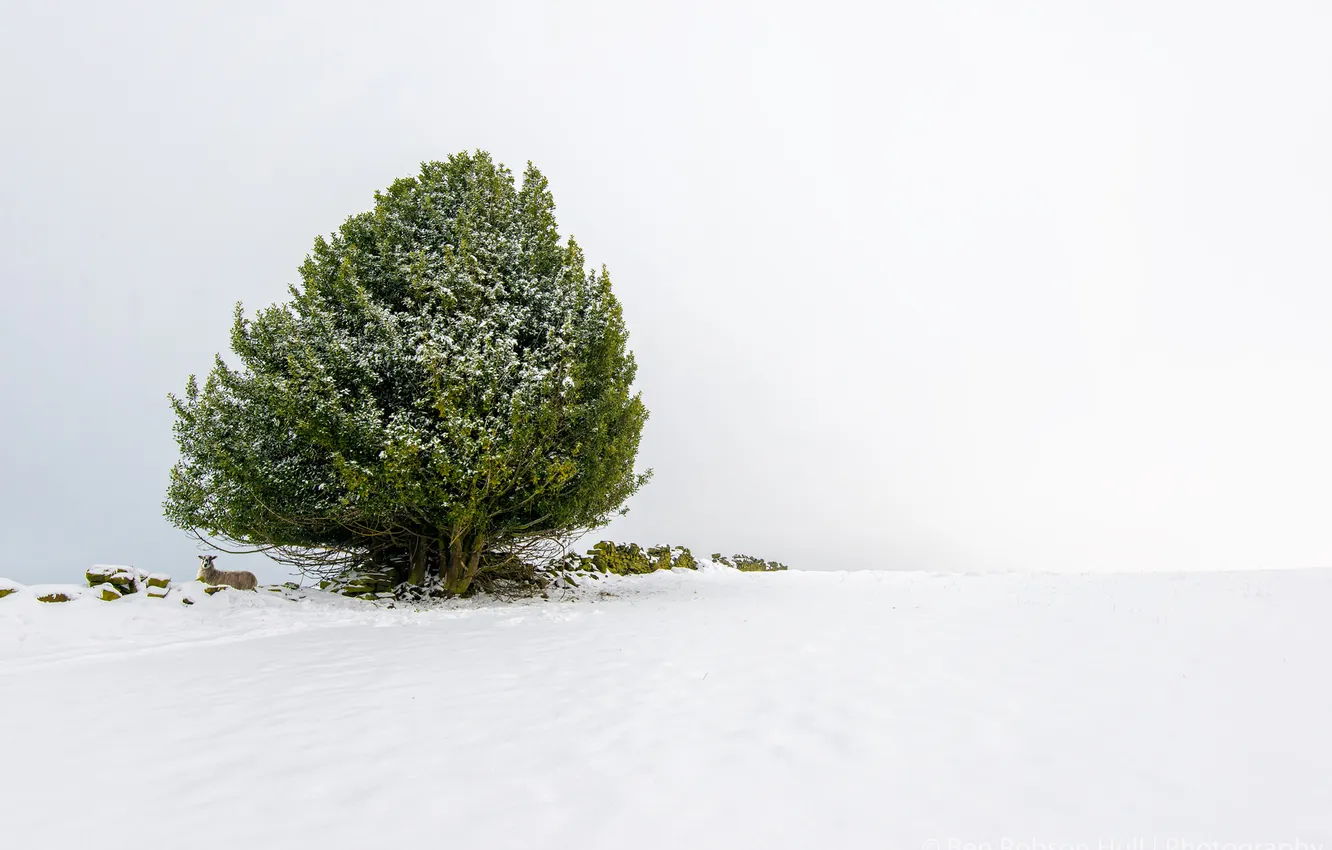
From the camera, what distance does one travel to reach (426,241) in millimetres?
13766

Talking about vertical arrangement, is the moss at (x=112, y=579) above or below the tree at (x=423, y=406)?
below

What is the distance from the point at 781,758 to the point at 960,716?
5.41 ft

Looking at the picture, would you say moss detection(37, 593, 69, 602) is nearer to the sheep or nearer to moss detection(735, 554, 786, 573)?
the sheep

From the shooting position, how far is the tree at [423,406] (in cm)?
1091

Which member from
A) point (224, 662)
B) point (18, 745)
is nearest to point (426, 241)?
point (224, 662)

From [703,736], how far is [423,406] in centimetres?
926

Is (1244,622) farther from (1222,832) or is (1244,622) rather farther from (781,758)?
(781,758)

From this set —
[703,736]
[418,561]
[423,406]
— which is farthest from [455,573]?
[703,736]

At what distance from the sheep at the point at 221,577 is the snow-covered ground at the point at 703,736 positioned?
5.21m

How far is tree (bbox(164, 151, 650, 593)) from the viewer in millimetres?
10914

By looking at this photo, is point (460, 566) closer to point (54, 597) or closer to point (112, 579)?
point (112, 579)

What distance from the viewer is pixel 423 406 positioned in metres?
11.3

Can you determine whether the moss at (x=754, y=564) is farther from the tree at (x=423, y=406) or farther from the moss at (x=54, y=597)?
the moss at (x=54, y=597)

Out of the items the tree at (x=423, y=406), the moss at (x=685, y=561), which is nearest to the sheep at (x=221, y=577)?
the tree at (x=423, y=406)
